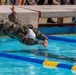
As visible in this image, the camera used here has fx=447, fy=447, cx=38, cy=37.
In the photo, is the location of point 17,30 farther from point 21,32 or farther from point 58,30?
point 58,30

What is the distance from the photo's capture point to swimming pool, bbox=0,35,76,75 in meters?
8.38

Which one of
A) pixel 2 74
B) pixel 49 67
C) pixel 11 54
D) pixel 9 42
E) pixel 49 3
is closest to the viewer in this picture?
pixel 2 74

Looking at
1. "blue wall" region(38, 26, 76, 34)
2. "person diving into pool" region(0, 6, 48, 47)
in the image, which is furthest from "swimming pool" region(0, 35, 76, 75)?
"blue wall" region(38, 26, 76, 34)

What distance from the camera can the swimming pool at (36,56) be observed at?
27.5ft

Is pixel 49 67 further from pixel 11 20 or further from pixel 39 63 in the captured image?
pixel 11 20

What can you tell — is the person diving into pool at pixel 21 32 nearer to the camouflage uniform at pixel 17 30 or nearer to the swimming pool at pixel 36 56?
the camouflage uniform at pixel 17 30

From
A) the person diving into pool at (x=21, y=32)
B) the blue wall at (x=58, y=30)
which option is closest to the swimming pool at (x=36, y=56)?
the person diving into pool at (x=21, y=32)

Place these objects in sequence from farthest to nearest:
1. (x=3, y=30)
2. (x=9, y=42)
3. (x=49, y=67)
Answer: (x=9, y=42) → (x=3, y=30) → (x=49, y=67)

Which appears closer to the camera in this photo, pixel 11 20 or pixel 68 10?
pixel 11 20

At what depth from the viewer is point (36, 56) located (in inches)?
383

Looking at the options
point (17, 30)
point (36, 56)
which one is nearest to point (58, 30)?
point (17, 30)

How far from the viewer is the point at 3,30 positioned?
10148mm

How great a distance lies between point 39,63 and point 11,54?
2.55 feet

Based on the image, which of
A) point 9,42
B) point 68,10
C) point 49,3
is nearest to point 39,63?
point 9,42
